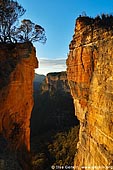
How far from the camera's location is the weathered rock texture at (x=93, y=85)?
13.6 metres

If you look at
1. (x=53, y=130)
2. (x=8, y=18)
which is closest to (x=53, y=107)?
(x=53, y=130)

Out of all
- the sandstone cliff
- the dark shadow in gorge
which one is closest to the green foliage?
the dark shadow in gorge

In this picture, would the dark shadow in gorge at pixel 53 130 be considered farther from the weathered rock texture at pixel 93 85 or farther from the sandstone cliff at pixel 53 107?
the weathered rock texture at pixel 93 85

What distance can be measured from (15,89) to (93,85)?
19.4 feet

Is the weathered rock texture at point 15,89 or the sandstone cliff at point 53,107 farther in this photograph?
the sandstone cliff at point 53,107

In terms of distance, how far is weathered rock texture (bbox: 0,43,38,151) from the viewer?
712 inches

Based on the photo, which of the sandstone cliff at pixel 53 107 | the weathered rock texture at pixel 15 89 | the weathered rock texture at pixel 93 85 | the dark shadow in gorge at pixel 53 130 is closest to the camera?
the weathered rock texture at pixel 93 85

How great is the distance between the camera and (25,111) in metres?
21.4

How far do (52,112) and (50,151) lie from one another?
26.4 m

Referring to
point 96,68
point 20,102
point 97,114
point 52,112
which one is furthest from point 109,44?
→ point 52,112

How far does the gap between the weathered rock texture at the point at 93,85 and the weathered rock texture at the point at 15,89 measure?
11.5ft

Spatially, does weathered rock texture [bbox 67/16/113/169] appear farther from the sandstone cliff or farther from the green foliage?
the sandstone cliff

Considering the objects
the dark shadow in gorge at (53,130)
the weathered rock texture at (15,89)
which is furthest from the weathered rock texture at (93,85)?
the dark shadow in gorge at (53,130)

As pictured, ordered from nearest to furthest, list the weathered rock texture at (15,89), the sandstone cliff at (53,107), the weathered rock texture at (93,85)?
1. the weathered rock texture at (93,85)
2. the weathered rock texture at (15,89)
3. the sandstone cliff at (53,107)
